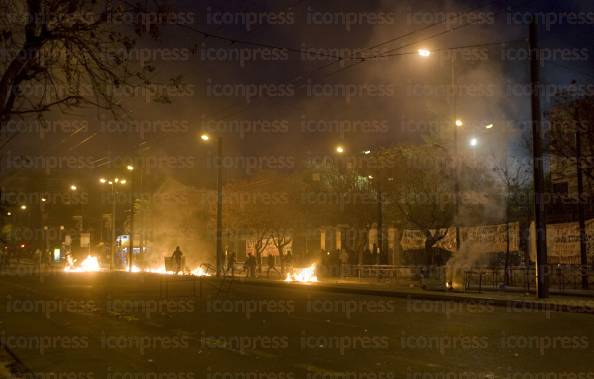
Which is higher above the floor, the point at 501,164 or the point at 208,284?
the point at 501,164

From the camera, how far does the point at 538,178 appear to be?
19.0m

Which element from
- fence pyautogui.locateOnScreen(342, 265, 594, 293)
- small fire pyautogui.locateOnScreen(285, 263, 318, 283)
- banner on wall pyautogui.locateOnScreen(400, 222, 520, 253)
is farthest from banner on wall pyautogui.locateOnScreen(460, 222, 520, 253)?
small fire pyautogui.locateOnScreen(285, 263, 318, 283)

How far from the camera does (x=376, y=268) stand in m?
31.2

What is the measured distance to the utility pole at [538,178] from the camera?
18.6 meters

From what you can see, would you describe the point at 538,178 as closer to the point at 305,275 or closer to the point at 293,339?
the point at 293,339

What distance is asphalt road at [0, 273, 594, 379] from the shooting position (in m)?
8.57

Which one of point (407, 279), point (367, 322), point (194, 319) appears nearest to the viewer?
point (367, 322)

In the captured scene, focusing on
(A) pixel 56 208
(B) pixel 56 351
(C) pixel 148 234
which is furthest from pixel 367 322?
(A) pixel 56 208

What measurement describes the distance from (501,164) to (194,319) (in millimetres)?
Result: 27548

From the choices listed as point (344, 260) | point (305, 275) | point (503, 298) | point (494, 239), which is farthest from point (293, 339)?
point (344, 260)

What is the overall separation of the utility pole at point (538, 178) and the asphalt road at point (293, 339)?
2.53 metres

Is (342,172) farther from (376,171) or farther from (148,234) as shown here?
(148,234)

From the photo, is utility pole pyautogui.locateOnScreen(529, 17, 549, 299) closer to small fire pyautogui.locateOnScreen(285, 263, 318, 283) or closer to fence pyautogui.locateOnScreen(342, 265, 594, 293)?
fence pyautogui.locateOnScreen(342, 265, 594, 293)

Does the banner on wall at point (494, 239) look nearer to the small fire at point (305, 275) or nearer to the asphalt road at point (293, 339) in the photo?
the small fire at point (305, 275)
